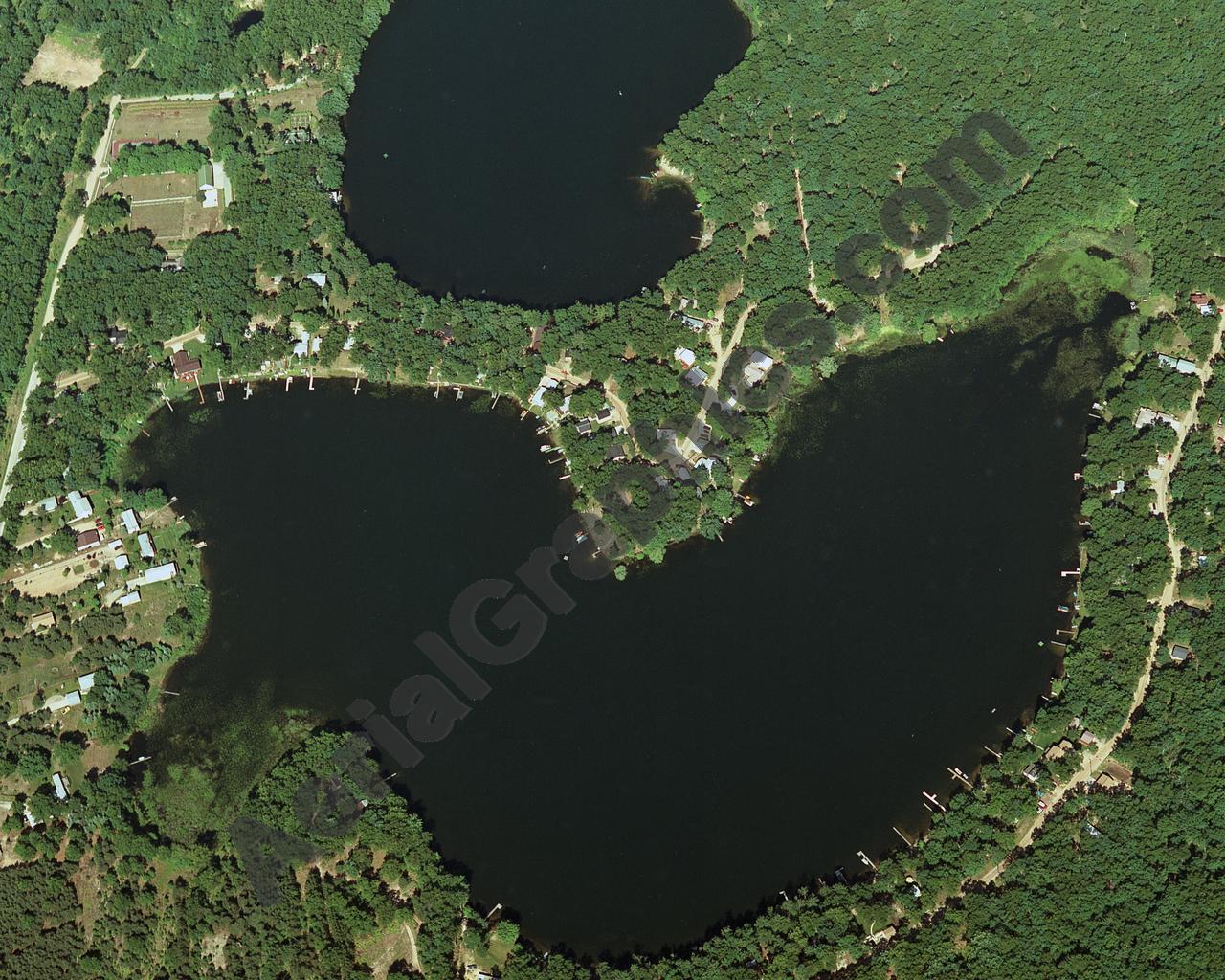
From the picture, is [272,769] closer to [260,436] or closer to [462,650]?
[462,650]

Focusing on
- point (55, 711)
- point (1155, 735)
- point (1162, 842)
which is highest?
point (55, 711)

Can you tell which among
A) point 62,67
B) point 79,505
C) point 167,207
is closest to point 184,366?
point 79,505

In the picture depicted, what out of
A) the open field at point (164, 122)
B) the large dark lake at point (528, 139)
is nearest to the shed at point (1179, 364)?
the large dark lake at point (528, 139)

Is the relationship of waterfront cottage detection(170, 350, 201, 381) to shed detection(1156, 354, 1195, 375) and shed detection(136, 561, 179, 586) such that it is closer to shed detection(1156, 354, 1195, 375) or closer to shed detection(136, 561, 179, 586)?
shed detection(136, 561, 179, 586)

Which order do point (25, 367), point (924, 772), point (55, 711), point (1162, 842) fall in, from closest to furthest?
point (1162, 842) < point (924, 772) < point (55, 711) < point (25, 367)

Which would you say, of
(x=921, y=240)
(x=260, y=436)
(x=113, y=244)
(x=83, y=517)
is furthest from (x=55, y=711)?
(x=921, y=240)

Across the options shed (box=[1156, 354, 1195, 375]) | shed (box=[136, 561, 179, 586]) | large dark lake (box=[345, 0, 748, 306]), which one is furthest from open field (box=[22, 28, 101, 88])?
shed (box=[1156, 354, 1195, 375])

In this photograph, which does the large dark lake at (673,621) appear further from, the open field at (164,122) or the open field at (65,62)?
the open field at (65,62)

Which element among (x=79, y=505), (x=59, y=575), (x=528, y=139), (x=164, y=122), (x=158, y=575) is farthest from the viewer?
(x=164, y=122)

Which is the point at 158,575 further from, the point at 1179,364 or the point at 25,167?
the point at 1179,364
